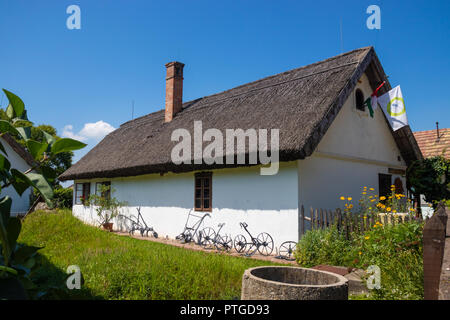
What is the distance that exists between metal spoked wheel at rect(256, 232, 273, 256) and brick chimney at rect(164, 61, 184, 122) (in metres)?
7.45

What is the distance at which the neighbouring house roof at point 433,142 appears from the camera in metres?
13.7

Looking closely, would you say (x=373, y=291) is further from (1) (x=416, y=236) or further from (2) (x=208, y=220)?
(2) (x=208, y=220)

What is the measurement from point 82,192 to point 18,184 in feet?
51.9

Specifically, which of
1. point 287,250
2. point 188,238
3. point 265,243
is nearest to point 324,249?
point 287,250

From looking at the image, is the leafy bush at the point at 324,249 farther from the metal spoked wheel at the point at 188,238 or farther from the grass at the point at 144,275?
the metal spoked wheel at the point at 188,238

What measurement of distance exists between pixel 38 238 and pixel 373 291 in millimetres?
7631

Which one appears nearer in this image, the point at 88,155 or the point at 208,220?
the point at 208,220

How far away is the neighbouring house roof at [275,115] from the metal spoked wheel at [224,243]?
74.9 inches

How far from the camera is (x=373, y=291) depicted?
4.43 meters

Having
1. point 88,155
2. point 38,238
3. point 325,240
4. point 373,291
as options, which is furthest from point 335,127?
point 88,155

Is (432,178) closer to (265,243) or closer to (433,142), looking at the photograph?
(433,142)

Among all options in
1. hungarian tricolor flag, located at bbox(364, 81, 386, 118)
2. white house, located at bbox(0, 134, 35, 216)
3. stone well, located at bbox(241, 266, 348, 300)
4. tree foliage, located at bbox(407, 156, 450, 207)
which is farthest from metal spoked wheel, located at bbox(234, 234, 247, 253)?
white house, located at bbox(0, 134, 35, 216)

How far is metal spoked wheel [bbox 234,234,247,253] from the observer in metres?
8.51
